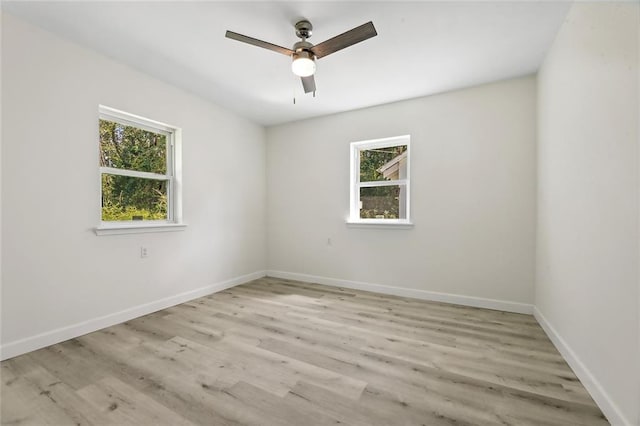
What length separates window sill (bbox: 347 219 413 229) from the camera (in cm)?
354

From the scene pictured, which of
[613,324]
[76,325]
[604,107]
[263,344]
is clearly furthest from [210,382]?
[604,107]

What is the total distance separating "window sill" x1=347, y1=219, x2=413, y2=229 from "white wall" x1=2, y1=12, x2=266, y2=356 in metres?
2.10

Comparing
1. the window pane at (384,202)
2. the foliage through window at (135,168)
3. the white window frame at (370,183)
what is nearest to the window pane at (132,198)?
the foliage through window at (135,168)

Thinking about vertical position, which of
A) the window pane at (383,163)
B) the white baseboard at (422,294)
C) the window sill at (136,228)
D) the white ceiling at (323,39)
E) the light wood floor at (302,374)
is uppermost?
the white ceiling at (323,39)

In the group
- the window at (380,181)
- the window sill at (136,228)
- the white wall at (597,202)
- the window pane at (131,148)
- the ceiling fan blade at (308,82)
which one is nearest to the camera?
the white wall at (597,202)

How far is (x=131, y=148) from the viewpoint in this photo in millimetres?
2941

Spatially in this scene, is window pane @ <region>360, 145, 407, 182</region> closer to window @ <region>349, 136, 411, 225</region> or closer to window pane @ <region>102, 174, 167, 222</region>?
window @ <region>349, 136, 411, 225</region>

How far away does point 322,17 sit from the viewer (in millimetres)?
2043

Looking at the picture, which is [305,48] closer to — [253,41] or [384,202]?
[253,41]

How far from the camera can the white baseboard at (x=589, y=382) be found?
4.41 ft

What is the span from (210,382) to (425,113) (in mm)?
3488

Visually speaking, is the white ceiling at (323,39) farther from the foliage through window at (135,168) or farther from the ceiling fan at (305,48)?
the foliage through window at (135,168)

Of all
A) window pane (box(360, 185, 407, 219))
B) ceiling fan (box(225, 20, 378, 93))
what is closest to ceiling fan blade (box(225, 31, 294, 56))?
ceiling fan (box(225, 20, 378, 93))

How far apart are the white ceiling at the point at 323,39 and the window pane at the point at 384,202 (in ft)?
4.06
